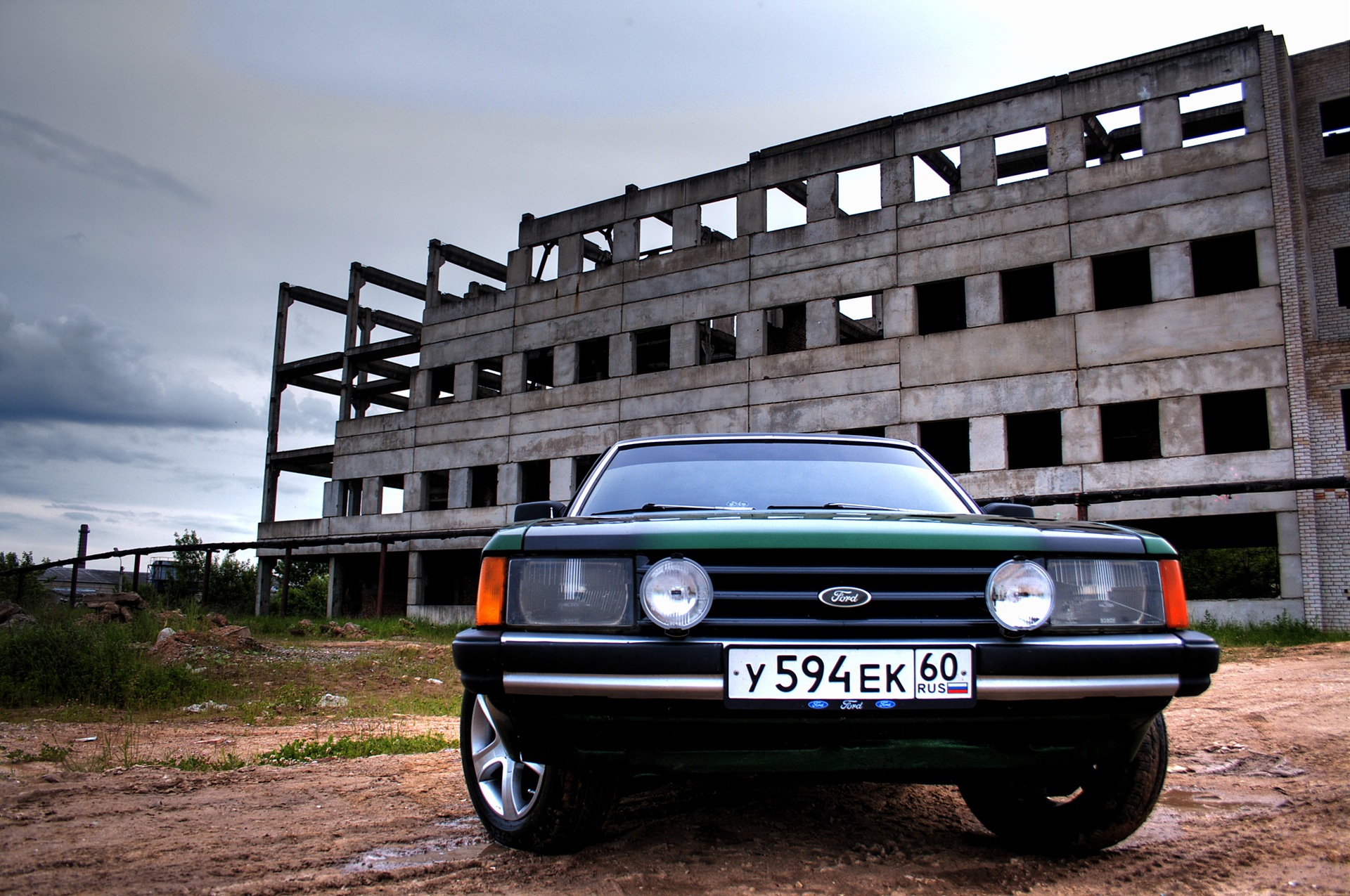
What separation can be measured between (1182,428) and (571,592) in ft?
68.0

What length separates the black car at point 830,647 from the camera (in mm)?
2166

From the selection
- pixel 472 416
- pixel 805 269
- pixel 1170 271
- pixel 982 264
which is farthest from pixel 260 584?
pixel 1170 271

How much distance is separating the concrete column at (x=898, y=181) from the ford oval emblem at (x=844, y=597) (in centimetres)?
2275

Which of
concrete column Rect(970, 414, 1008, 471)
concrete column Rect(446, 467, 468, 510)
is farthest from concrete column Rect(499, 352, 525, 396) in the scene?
concrete column Rect(970, 414, 1008, 471)

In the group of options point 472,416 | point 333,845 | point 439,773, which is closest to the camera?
point 333,845

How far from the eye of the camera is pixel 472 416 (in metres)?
30.0

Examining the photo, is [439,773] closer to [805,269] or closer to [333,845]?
[333,845]

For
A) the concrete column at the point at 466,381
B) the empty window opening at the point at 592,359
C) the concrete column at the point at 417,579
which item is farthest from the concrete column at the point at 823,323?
the concrete column at the point at 417,579

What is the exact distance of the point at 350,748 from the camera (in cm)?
515

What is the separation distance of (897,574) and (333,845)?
6.76ft

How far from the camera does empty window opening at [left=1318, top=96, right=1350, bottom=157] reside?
20.9 metres

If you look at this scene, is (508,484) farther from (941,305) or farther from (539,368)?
(941,305)

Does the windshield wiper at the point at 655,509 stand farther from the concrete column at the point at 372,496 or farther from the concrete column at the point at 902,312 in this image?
the concrete column at the point at 372,496

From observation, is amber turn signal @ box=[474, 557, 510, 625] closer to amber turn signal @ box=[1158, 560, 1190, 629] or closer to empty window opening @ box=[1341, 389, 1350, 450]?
amber turn signal @ box=[1158, 560, 1190, 629]
